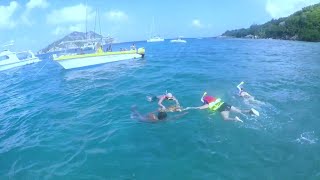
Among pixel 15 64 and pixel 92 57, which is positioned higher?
pixel 92 57

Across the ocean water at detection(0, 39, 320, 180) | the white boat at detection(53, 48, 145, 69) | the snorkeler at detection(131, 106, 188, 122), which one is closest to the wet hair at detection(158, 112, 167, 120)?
the snorkeler at detection(131, 106, 188, 122)

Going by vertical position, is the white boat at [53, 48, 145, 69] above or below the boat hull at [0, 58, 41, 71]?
above

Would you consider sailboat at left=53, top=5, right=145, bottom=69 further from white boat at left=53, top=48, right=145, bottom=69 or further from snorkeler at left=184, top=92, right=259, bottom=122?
snorkeler at left=184, top=92, right=259, bottom=122

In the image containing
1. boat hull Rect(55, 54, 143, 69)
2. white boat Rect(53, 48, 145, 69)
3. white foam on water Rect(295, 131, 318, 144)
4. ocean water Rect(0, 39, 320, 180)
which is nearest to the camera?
ocean water Rect(0, 39, 320, 180)

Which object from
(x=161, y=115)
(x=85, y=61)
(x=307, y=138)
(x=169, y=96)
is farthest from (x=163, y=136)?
(x=85, y=61)

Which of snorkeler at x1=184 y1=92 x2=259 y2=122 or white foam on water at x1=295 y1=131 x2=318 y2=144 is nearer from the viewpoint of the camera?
white foam on water at x1=295 y1=131 x2=318 y2=144

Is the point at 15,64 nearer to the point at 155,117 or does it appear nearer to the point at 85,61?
the point at 85,61

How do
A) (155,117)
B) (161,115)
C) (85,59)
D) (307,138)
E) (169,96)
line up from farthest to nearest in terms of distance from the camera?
1. (85,59)
2. (169,96)
3. (155,117)
4. (161,115)
5. (307,138)

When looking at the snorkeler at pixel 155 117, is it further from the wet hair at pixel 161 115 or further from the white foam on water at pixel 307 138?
the white foam on water at pixel 307 138

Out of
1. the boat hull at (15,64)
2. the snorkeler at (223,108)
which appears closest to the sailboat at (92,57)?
the snorkeler at (223,108)

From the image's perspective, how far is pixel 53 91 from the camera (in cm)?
2756

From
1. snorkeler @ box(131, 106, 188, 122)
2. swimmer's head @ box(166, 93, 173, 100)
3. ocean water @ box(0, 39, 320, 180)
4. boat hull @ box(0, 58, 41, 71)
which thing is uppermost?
swimmer's head @ box(166, 93, 173, 100)

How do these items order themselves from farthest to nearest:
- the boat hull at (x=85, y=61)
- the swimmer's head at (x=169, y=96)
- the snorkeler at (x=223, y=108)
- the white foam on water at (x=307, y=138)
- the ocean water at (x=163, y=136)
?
the boat hull at (x=85, y=61) < the swimmer's head at (x=169, y=96) < the snorkeler at (x=223, y=108) < the white foam on water at (x=307, y=138) < the ocean water at (x=163, y=136)

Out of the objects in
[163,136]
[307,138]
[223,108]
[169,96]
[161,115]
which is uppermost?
[169,96]
